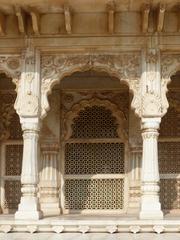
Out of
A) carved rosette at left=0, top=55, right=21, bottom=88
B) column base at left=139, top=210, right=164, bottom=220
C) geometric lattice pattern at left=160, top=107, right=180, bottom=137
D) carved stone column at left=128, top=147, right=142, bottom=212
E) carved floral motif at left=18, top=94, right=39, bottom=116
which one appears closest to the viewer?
column base at left=139, top=210, right=164, bottom=220

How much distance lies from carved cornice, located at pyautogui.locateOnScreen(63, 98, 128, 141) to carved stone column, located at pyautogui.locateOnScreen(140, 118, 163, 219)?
6.54ft

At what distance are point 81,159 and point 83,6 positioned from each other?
11.0ft

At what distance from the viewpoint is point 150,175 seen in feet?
25.3

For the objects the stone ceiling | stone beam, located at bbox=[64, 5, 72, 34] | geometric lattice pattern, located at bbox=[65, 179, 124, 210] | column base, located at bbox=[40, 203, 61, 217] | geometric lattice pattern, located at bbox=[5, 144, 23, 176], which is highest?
the stone ceiling

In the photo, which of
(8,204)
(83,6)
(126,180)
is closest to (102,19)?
(83,6)

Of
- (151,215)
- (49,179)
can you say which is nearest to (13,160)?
(49,179)

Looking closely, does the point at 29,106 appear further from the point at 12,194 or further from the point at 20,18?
the point at 12,194

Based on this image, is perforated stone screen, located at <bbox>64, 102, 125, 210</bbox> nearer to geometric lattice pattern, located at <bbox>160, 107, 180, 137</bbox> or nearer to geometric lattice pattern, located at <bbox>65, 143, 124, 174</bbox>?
geometric lattice pattern, located at <bbox>65, 143, 124, 174</bbox>

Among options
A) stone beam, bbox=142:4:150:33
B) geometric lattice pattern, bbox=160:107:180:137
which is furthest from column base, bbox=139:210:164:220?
stone beam, bbox=142:4:150:33

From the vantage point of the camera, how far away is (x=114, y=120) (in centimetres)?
1003

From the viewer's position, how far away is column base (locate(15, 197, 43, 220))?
7.63m

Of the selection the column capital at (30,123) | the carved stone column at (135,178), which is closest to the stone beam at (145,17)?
the column capital at (30,123)

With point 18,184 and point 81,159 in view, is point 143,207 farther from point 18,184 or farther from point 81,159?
point 18,184

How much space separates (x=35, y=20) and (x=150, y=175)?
3006 mm
